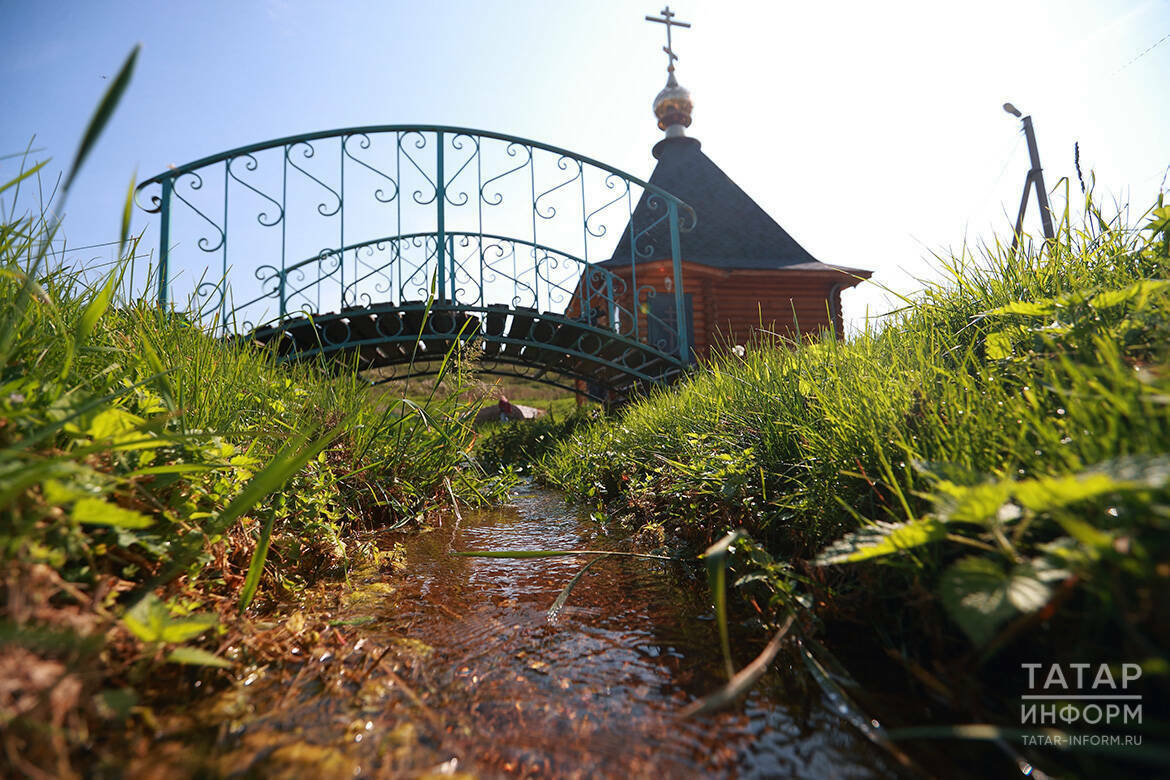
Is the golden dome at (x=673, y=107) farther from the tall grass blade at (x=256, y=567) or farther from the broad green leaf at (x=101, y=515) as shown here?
the broad green leaf at (x=101, y=515)

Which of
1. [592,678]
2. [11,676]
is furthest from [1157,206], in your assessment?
[11,676]

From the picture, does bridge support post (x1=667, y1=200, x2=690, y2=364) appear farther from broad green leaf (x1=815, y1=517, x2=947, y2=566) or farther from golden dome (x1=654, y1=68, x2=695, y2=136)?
golden dome (x1=654, y1=68, x2=695, y2=136)

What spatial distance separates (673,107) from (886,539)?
1946cm

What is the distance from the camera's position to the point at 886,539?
0.85 meters

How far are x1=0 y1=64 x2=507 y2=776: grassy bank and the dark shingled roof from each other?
11620 millimetres

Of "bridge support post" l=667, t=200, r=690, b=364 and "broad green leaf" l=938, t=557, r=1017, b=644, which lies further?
"bridge support post" l=667, t=200, r=690, b=364

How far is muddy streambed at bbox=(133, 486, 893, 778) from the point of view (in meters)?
0.77

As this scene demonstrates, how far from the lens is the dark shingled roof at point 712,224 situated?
44.1 feet

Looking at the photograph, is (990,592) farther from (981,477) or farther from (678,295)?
(678,295)


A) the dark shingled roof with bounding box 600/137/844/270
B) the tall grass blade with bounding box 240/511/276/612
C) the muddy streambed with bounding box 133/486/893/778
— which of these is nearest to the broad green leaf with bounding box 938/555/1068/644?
the muddy streambed with bounding box 133/486/893/778

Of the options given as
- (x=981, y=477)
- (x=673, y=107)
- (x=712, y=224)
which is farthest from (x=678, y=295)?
(x=673, y=107)

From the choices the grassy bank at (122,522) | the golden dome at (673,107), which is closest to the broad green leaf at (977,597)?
the grassy bank at (122,522)

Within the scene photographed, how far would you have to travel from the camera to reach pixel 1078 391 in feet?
2.92

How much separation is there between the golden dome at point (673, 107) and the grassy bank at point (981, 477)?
1749 centimetres
